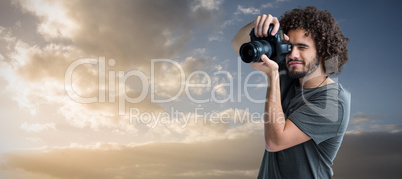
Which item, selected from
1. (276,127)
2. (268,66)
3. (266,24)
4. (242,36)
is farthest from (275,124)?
(242,36)

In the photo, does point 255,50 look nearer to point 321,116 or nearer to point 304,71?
point 304,71

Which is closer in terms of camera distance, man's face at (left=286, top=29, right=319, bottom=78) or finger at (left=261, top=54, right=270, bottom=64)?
finger at (left=261, top=54, right=270, bottom=64)

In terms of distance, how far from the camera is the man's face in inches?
78.1

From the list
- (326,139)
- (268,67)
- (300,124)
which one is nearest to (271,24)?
(268,67)

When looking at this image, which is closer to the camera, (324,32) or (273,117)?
(273,117)

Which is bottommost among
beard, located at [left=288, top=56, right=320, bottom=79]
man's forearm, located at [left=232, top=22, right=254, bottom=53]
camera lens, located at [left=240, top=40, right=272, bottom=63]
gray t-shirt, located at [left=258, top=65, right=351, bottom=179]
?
gray t-shirt, located at [left=258, top=65, right=351, bottom=179]

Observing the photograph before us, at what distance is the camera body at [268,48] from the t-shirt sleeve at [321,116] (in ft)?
1.14

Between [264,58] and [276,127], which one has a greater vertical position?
[264,58]

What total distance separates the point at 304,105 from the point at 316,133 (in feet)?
0.58

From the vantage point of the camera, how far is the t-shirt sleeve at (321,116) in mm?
1764

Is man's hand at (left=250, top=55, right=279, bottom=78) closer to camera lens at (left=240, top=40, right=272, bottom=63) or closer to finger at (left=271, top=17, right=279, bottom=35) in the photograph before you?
camera lens at (left=240, top=40, right=272, bottom=63)

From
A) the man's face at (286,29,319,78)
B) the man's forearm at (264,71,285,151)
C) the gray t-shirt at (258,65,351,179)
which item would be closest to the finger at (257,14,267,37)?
the man's face at (286,29,319,78)

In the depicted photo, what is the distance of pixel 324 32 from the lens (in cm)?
216

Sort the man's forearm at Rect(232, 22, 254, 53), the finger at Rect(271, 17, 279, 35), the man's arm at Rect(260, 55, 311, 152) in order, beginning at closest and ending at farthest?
the man's arm at Rect(260, 55, 311, 152) < the finger at Rect(271, 17, 279, 35) < the man's forearm at Rect(232, 22, 254, 53)
